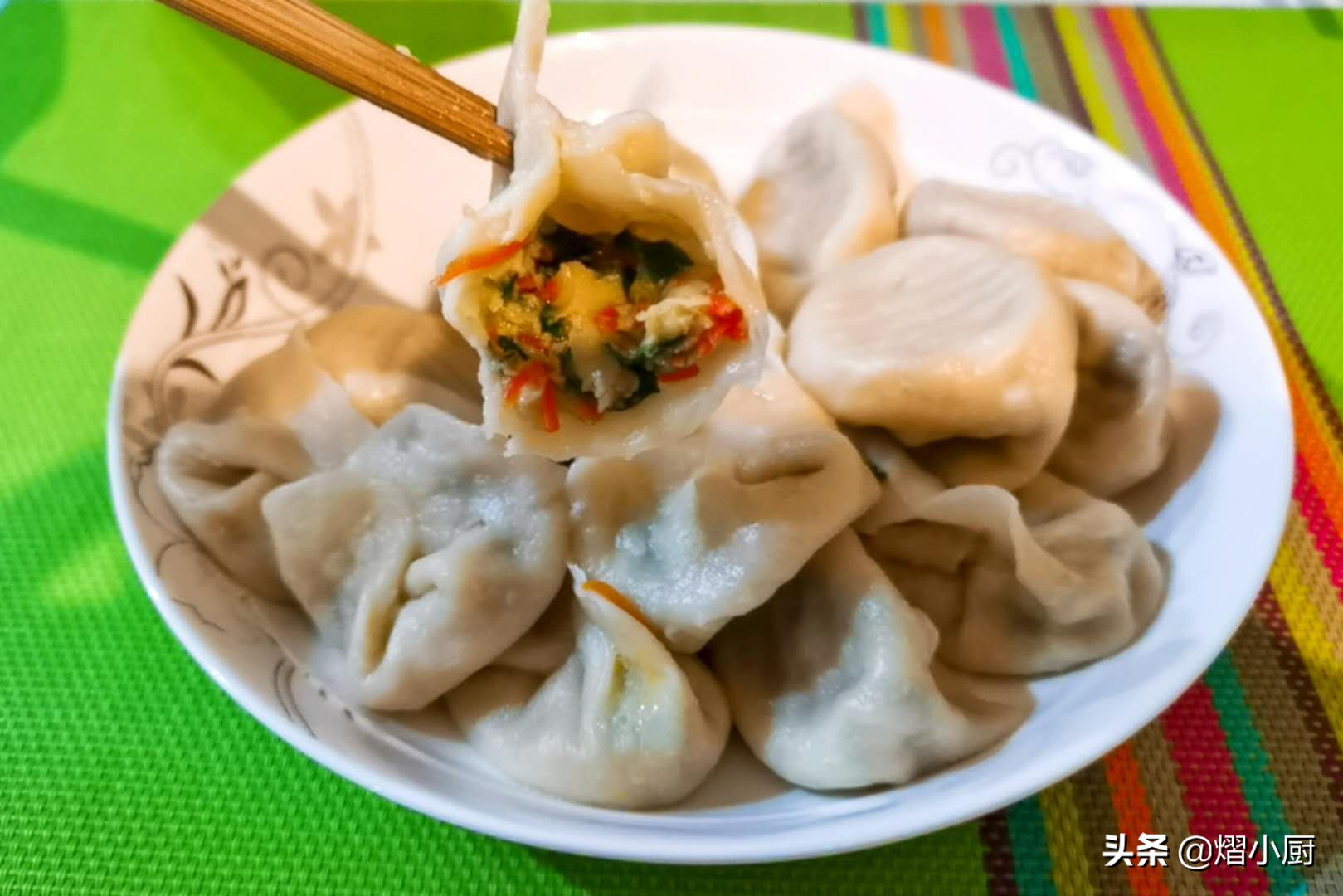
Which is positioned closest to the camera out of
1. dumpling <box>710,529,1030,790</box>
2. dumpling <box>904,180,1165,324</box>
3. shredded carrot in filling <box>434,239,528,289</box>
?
shredded carrot in filling <box>434,239,528,289</box>

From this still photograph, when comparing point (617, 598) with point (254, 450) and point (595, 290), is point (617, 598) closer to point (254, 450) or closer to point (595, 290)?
point (595, 290)

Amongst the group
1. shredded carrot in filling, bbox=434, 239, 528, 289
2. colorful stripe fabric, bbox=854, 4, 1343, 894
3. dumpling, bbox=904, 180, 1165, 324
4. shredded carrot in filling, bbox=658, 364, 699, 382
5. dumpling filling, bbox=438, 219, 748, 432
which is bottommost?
colorful stripe fabric, bbox=854, 4, 1343, 894

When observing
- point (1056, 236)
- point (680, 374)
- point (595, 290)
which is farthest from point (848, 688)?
point (1056, 236)

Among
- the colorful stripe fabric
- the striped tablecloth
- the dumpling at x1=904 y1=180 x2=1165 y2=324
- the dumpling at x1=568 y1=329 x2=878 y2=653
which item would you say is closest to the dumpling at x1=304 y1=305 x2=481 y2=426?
the dumpling at x1=568 y1=329 x2=878 y2=653

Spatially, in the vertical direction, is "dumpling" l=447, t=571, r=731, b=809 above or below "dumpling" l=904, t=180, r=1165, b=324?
below

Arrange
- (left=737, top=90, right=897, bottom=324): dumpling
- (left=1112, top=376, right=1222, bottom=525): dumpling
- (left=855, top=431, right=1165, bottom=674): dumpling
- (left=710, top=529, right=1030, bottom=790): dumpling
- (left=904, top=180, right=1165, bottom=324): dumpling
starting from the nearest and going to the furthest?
(left=710, top=529, right=1030, bottom=790): dumpling → (left=855, top=431, right=1165, bottom=674): dumpling → (left=1112, top=376, right=1222, bottom=525): dumpling → (left=904, top=180, right=1165, bottom=324): dumpling → (left=737, top=90, right=897, bottom=324): dumpling

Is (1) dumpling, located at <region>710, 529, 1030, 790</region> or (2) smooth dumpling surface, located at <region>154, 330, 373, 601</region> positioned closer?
(1) dumpling, located at <region>710, 529, 1030, 790</region>

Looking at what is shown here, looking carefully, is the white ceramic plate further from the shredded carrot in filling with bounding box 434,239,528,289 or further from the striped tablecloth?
the shredded carrot in filling with bounding box 434,239,528,289
